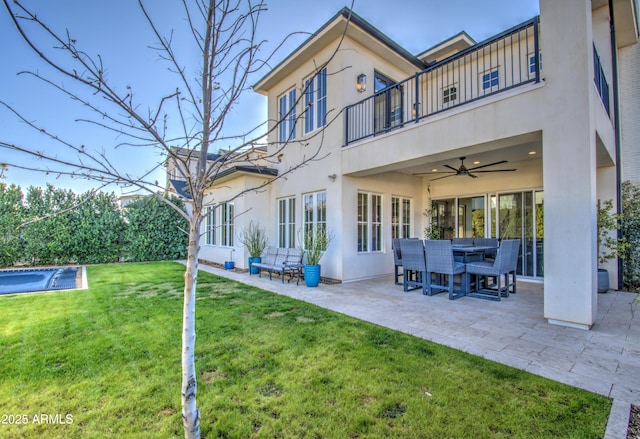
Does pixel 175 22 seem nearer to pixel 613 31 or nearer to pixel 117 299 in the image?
pixel 117 299

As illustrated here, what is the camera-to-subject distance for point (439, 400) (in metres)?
2.51

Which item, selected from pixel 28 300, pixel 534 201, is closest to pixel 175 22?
pixel 28 300

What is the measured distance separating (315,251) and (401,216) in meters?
3.31

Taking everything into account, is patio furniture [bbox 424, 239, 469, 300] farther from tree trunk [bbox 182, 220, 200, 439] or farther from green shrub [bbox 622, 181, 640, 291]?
tree trunk [bbox 182, 220, 200, 439]

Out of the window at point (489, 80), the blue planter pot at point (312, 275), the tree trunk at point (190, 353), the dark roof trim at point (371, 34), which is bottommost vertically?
the blue planter pot at point (312, 275)

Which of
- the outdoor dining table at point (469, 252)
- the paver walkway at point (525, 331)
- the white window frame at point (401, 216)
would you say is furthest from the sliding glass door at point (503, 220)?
the outdoor dining table at point (469, 252)

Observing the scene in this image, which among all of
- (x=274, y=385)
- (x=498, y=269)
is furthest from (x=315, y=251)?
(x=274, y=385)

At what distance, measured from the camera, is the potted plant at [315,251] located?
7449 millimetres

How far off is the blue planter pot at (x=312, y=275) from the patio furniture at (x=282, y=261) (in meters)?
0.52

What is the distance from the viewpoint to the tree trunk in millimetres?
1646

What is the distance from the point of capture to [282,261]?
28.3 ft

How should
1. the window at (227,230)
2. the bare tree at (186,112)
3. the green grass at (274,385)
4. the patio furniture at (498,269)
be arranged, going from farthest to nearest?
the window at (227,230) → the patio furniture at (498,269) → the green grass at (274,385) → the bare tree at (186,112)

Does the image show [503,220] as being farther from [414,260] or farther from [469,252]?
[414,260]

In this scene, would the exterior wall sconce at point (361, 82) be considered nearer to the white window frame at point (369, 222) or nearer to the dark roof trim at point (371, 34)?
the dark roof trim at point (371, 34)
